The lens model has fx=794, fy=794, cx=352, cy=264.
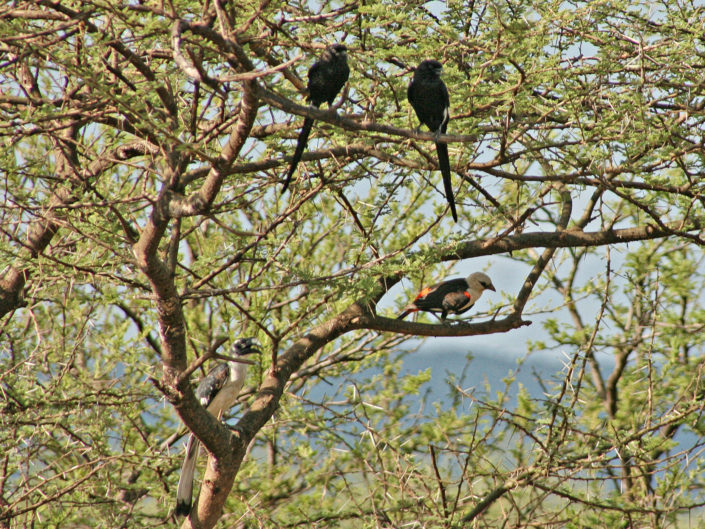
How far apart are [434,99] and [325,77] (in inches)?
25.0

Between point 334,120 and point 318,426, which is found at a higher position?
point 318,426

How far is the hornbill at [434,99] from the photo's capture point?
14.3 ft

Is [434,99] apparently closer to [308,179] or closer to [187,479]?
[308,179]

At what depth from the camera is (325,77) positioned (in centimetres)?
423

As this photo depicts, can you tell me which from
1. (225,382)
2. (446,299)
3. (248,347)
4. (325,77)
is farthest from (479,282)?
(325,77)

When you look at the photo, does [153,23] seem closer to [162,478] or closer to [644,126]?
[644,126]

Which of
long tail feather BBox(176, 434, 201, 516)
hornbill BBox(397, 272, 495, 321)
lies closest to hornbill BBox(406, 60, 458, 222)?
hornbill BBox(397, 272, 495, 321)

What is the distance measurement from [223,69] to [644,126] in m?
2.57

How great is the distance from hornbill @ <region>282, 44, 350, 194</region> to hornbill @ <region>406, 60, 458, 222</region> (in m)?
0.43

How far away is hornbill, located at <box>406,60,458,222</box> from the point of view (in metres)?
4.36

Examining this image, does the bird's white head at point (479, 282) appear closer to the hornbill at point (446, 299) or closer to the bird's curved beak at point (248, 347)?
the hornbill at point (446, 299)

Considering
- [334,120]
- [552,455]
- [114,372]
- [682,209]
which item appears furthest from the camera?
[114,372]

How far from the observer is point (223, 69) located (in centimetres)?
502

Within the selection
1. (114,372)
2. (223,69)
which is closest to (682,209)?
(223,69)
